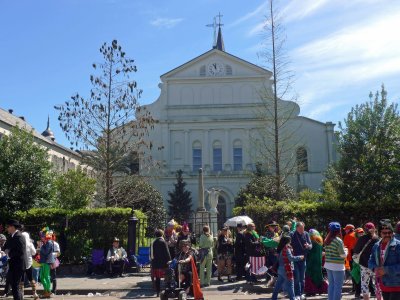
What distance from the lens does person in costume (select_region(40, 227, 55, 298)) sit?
1196cm

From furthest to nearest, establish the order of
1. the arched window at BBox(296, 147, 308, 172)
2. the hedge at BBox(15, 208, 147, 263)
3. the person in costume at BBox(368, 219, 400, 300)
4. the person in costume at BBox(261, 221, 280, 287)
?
the arched window at BBox(296, 147, 308, 172) → the hedge at BBox(15, 208, 147, 263) → the person in costume at BBox(261, 221, 280, 287) → the person in costume at BBox(368, 219, 400, 300)

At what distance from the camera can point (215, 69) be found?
48031mm

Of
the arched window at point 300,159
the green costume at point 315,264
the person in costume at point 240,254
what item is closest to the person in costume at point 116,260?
the person in costume at point 240,254

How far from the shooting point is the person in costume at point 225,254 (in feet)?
46.9

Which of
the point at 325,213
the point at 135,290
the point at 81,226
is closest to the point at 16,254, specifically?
the point at 135,290

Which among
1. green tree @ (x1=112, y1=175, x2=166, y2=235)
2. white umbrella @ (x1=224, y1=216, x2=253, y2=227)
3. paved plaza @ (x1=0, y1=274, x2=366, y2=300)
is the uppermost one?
green tree @ (x1=112, y1=175, x2=166, y2=235)

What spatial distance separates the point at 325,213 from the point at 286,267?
8.19 m

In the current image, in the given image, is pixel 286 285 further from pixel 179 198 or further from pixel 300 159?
pixel 179 198

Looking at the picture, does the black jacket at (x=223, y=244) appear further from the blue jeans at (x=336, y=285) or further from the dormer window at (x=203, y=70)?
the dormer window at (x=203, y=70)

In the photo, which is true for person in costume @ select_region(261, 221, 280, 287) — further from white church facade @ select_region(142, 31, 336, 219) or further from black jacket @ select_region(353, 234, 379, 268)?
white church facade @ select_region(142, 31, 336, 219)

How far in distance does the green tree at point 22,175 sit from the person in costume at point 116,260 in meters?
6.85

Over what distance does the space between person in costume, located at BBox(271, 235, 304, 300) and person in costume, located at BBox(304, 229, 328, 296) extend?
5.21 feet

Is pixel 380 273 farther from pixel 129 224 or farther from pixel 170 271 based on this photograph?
pixel 129 224

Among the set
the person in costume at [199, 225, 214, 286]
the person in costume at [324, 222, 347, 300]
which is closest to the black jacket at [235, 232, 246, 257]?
the person in costume at [199, 225, 214, 286]
